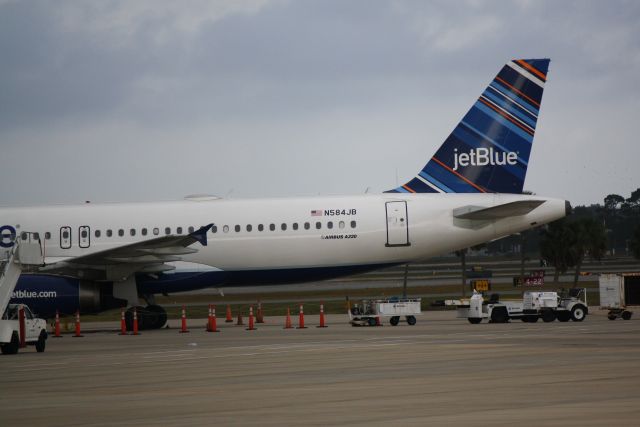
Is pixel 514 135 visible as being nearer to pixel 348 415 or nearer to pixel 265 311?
pixel 265 311

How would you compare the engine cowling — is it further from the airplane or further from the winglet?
the winglet

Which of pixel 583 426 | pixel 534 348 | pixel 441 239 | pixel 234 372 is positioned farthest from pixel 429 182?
pixel 583 426

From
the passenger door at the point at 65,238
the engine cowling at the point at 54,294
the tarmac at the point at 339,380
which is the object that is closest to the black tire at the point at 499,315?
→ the tarmac at the point at 339,380

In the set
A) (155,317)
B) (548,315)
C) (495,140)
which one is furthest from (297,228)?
(548,315)

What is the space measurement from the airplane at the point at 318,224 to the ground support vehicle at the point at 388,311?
173 centimetres

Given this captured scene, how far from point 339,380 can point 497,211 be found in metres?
19.6

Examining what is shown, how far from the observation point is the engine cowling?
33.3 m

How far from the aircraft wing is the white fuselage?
119 centimetres

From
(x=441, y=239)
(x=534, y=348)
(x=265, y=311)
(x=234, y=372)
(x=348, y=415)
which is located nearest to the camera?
(x=348, y=415)

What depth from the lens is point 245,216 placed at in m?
36.4

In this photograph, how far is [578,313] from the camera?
110 feet

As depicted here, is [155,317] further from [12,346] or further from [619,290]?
[619,290]

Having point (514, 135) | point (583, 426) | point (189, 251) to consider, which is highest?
point (514, 135)

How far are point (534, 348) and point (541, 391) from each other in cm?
771
